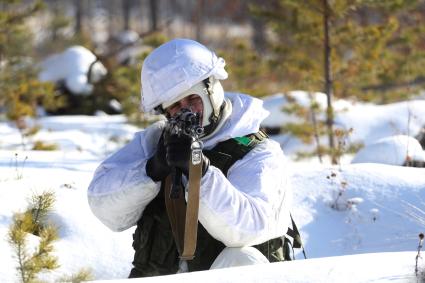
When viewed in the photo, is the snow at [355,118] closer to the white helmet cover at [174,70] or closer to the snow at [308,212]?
the snow at [308,212]

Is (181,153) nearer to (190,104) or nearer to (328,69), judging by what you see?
(190,104)

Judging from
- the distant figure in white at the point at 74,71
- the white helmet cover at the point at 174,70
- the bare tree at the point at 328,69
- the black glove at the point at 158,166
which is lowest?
the distant figure in white at the point at 74,71

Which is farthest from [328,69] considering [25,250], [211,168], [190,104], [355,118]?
[25,250]

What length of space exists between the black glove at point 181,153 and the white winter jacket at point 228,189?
70mm

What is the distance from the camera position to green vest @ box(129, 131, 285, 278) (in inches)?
121

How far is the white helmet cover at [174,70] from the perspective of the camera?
9.82ft

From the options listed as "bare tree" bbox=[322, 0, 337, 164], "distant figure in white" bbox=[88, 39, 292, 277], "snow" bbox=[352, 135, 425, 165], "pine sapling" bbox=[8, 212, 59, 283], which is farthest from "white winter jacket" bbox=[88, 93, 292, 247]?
"bare tree" bbox=[322, 0, 337, 164]

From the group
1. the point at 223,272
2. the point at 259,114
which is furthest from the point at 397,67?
the point at 223,272

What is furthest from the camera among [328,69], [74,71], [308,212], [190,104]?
[74,71]

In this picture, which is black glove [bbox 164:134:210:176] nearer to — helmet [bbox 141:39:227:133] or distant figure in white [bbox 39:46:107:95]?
helmet [bbox 141:39:227:133]

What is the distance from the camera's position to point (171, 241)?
315 centimetres

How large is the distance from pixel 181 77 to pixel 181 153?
15.0 inches

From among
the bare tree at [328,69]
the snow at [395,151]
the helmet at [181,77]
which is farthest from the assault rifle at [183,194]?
the bare tree at [328,69]

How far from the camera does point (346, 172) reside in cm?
490
